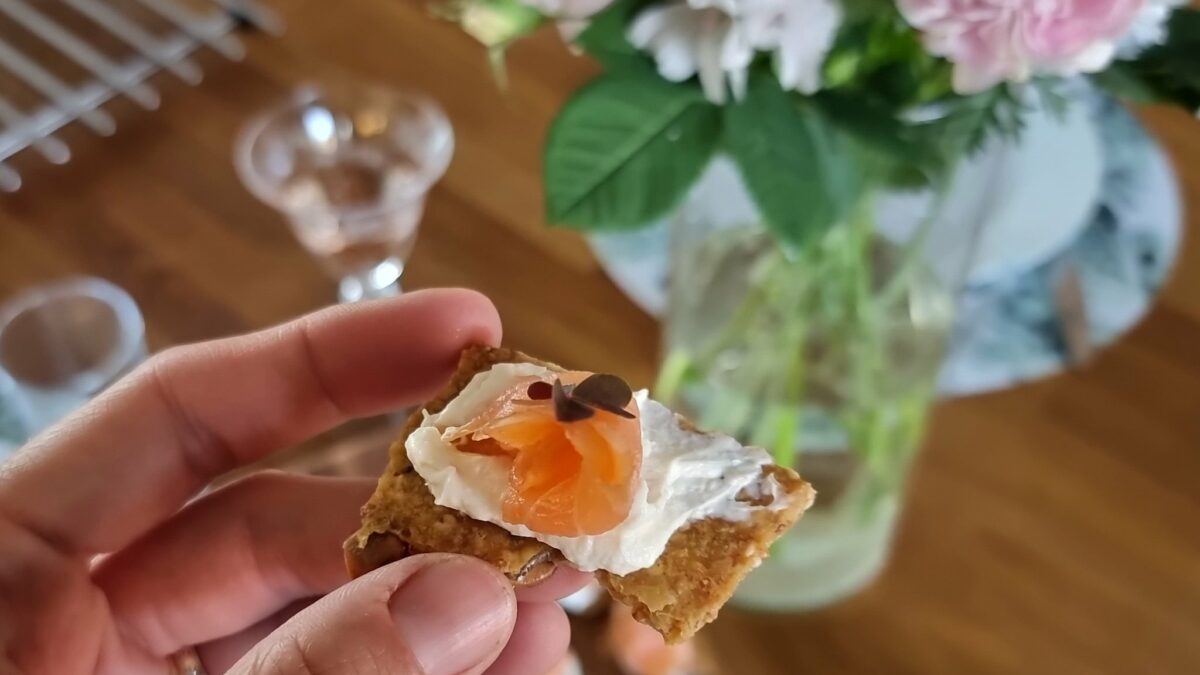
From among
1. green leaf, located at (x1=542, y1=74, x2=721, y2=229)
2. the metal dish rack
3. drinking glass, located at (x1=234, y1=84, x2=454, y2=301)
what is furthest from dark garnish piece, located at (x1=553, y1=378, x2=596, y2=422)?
the metal dish rack

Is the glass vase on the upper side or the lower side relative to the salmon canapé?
lower

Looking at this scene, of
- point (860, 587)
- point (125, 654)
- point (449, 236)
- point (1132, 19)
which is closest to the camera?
point (1132, 19)

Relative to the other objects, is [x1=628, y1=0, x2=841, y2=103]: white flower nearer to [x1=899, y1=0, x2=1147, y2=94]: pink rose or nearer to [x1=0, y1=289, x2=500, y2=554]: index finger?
[x1=899, y1=0, x2=1147, y2=94]: pink rose

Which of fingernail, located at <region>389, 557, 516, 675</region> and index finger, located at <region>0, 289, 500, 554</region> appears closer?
fingernail, located at <region>389, 557, 516, 675</region>

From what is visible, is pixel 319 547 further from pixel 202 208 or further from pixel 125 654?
pixel 202 208

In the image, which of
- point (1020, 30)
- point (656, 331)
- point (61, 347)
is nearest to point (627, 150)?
point (1020, 30)

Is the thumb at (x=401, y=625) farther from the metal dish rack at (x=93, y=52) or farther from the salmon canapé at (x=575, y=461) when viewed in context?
the metal dish rack at (x=93, y=52)

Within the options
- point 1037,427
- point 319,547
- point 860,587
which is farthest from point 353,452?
point 1037,427
